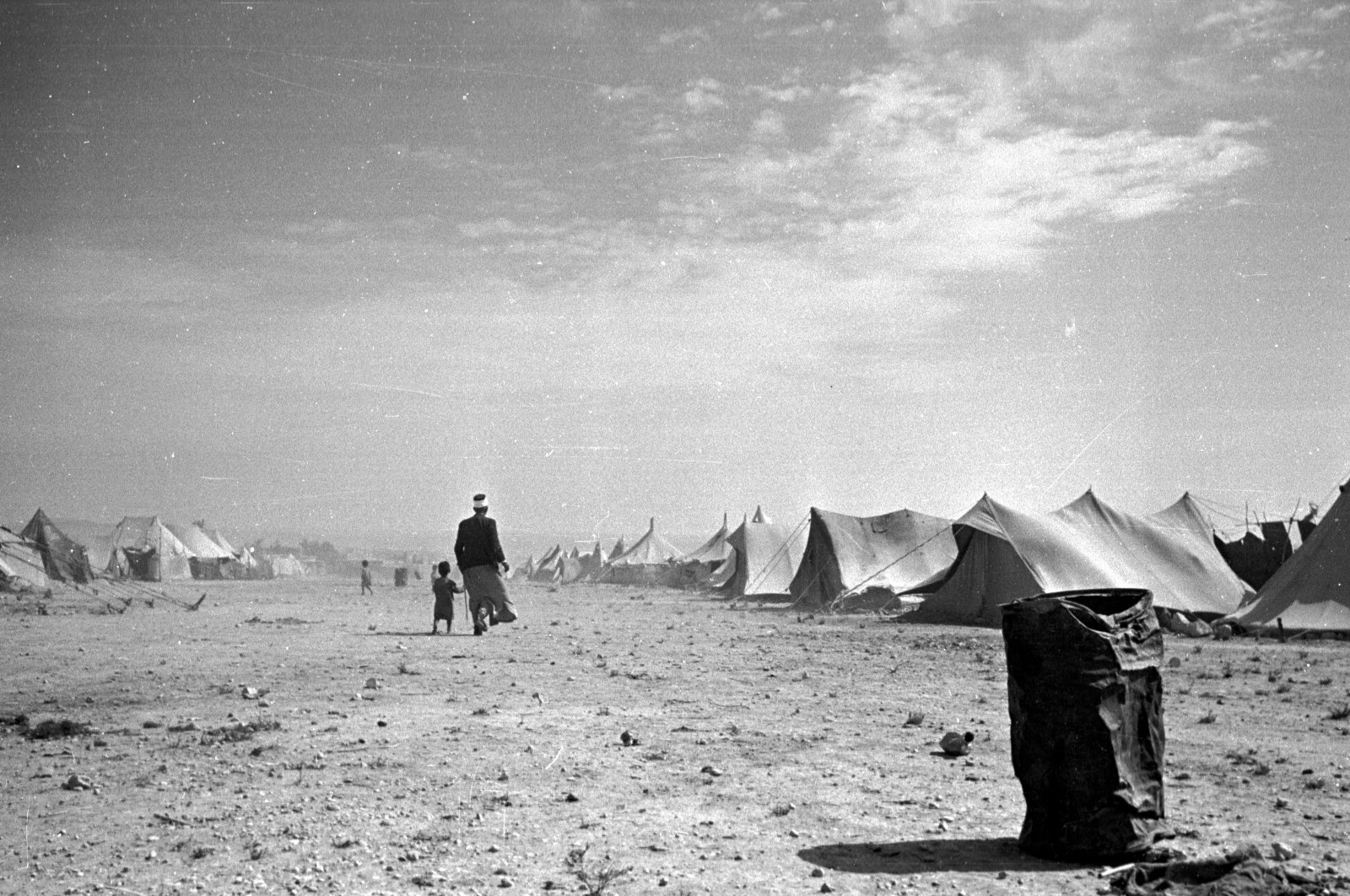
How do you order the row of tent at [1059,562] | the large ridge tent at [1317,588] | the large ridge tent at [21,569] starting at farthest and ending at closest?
the large ridge tent at [21,569] → the row of tent at [1059,562] → the large ridge tent at [1317,588]

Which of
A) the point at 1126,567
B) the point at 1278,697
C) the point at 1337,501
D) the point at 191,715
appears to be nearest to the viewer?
the point at 191,715

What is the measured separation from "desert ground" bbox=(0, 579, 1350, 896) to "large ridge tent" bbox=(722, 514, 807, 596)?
17978 millimetres

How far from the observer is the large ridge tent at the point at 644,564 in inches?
2170

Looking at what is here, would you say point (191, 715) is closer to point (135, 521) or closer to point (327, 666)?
point (327, 666)

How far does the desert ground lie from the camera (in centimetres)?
490

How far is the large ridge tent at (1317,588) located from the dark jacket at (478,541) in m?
13.5

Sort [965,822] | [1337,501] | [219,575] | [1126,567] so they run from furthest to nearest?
[219,575], [1126,567], [1337,501], [965,822]

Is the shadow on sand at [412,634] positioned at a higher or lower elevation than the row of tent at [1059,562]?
lower

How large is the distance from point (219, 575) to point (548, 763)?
63268 mm

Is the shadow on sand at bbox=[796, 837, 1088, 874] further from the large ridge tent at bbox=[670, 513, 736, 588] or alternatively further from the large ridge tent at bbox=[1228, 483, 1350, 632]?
the large ridge tent at bbox=[670, 513, 736, 588]

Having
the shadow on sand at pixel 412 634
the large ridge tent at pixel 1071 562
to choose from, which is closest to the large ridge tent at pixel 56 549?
the shadow on sand at pixel 412 634

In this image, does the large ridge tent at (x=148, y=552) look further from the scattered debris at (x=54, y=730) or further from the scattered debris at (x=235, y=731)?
the scattered debris at (x=235, y=731)

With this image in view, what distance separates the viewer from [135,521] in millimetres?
64188

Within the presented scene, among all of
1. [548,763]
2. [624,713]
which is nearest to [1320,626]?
[624,713]
